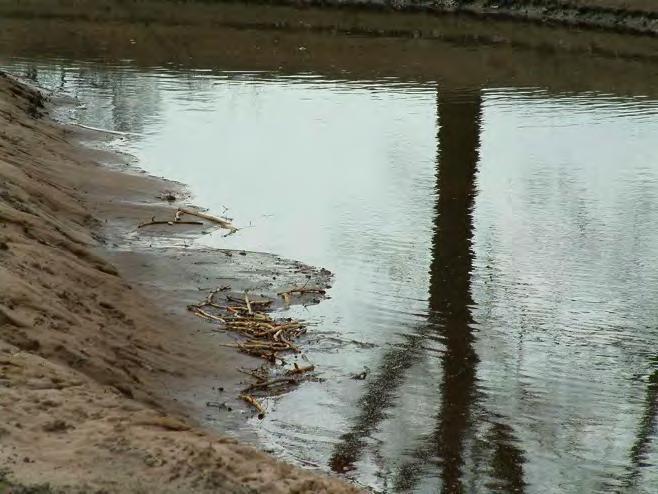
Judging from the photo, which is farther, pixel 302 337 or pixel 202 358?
pixel 302 337

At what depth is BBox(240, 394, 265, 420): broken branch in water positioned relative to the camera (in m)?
6.52

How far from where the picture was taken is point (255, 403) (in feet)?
21.7

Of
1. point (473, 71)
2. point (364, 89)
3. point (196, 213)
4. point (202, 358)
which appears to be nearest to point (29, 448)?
point (202, 358)

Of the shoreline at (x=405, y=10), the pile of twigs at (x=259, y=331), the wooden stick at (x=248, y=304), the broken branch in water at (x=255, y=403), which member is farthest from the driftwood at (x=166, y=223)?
the shoreline at (x=405, y=10)

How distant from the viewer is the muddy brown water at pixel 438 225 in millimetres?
6344

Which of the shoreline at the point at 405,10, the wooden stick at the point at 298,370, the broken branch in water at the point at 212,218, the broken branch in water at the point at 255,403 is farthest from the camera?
the shoreline at the point at 405,10

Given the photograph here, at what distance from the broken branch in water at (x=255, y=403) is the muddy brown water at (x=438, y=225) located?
0.09 meters

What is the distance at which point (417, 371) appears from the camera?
7.23m

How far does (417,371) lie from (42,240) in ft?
8.92

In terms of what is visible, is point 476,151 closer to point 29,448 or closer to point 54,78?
point 54,78

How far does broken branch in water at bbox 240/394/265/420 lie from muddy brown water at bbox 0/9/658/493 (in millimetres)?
88

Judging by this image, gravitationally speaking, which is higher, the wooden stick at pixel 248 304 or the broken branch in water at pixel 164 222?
the broken branch in water at pixel 164 222

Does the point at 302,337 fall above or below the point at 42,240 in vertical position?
below

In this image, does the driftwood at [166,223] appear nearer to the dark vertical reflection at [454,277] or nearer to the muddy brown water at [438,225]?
the muddy brown water at [438,225]
